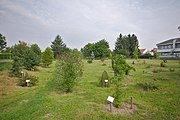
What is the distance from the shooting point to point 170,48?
166ft

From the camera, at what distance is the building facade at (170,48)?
4778 centimetres

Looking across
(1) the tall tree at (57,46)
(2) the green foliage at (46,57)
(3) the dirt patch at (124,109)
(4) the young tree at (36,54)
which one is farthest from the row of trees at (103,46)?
(3) the dirt patch at (124,109)

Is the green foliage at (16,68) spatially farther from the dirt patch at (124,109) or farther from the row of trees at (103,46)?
the row of trees at (103,46)

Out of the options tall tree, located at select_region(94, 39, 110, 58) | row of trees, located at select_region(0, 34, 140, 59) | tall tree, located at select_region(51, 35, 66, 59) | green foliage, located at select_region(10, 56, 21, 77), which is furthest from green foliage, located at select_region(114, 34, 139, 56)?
green foliage, located at select_region(10, 56, 21, 77)

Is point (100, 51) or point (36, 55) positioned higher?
point (100, 51)

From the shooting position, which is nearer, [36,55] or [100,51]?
[36,55]

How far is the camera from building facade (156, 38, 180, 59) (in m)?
47.8

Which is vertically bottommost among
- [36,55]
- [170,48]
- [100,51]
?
[36,55]

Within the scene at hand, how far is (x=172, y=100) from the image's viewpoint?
771 cm

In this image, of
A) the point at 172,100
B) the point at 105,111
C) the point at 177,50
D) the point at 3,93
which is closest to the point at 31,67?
the point at 3,93

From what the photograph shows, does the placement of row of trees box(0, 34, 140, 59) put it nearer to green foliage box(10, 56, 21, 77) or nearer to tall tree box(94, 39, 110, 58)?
tall tree box(94, 39, 110, 58)

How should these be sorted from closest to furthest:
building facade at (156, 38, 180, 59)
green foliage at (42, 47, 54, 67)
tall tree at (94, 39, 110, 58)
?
green foliage at (42, 47, 54, 67)
building facade at (156, 38, 180, 59)
tall tree at (94, 39, 110, 58)

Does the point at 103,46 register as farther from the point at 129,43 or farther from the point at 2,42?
the point at 2,42

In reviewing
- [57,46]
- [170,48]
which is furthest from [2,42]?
[170,48]
